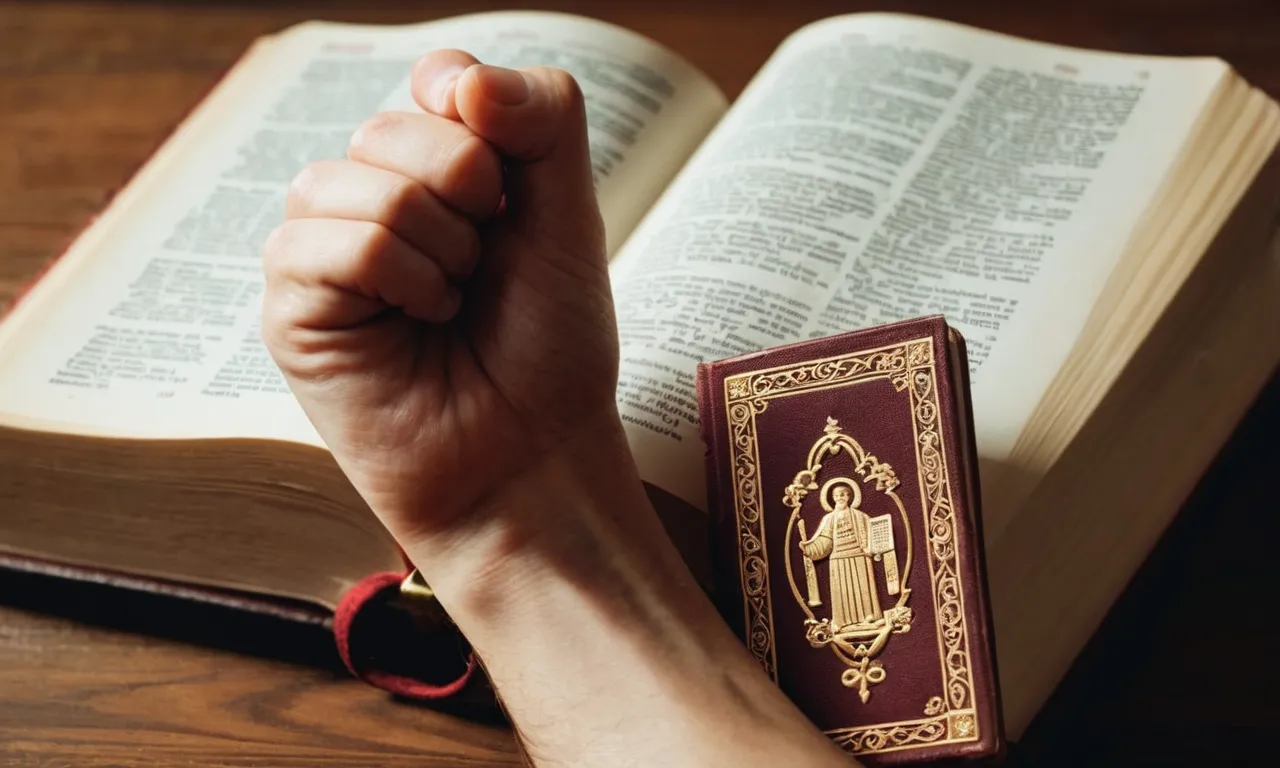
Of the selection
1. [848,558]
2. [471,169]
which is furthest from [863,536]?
[471,169]

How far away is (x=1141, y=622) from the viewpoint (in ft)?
2.14

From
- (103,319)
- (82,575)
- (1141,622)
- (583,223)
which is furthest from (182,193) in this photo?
(1141,622)

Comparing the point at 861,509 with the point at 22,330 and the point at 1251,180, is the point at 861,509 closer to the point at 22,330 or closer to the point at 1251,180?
the point at 1251,180

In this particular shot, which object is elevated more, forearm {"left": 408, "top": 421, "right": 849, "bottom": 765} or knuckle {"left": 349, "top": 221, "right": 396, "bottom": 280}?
knuckle {"left": 349, "top": 221, "right": 396, "bottom": 280}

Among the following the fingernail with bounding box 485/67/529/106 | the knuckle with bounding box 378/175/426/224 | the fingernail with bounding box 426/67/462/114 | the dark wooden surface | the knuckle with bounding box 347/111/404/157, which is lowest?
the dark wooden surface

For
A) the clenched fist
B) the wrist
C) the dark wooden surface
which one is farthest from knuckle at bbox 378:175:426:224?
the dark wooden surface

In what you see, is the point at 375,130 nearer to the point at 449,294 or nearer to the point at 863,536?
the point at 449,294

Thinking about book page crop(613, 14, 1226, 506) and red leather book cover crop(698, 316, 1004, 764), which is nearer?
red leather book cover crop(698, 316, 1004, 764)

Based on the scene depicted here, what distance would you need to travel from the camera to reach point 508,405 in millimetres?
612

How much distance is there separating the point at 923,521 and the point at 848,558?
0.12 ft

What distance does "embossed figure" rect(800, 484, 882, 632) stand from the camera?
565 mm

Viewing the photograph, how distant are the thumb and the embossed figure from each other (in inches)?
7.0

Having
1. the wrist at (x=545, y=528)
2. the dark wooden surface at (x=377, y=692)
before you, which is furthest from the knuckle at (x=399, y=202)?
the dark wooden surface at (x=377, y=692)

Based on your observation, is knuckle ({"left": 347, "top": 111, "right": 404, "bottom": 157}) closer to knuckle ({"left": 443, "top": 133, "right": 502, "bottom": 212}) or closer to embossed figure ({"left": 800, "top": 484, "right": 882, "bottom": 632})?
knuckle ({"left": 443, "top": 133, "right": 502, "bottom": 212})
